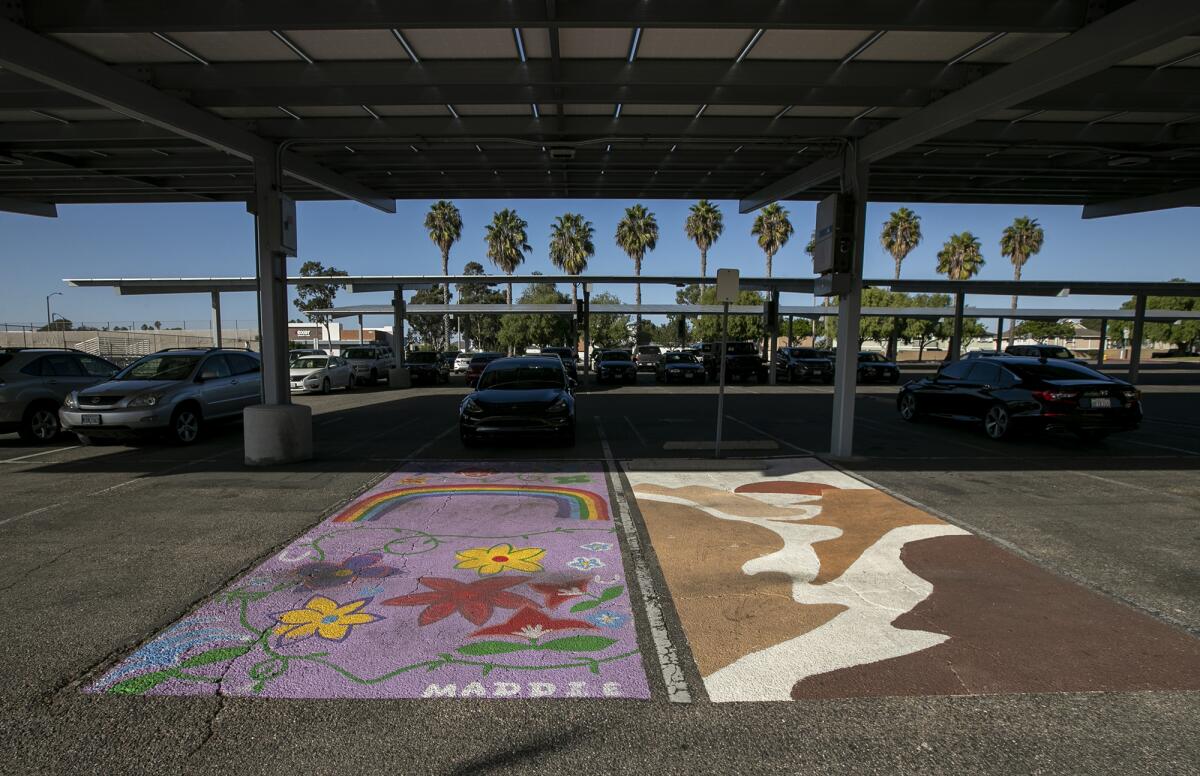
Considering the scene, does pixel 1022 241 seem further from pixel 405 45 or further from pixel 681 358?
pixel 405 45

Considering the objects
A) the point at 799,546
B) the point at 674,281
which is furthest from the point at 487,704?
the point at 674,281

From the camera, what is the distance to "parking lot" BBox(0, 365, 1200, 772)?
2721 mm

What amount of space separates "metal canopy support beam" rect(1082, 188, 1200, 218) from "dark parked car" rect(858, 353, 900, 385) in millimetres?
14112

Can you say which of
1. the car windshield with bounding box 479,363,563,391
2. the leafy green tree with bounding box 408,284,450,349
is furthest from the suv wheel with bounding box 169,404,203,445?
the leafy green tree with bounding box 408,284,450,349

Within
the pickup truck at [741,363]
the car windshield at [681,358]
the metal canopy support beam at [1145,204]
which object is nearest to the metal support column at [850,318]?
the metal canopy support beam at [1145,204]

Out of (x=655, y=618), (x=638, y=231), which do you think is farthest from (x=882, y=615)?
(x=638, y=231)

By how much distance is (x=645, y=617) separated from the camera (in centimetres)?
402

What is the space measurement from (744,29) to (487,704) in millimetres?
6488

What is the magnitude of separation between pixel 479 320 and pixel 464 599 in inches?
3176

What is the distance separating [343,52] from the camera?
6.85 m

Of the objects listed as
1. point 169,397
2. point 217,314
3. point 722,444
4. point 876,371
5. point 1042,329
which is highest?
point 1042,329

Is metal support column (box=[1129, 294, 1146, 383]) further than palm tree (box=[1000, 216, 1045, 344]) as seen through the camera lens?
No

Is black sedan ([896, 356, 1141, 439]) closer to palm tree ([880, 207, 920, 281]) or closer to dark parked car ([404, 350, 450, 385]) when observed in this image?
dark parked car ([404, 350, 450, 385])

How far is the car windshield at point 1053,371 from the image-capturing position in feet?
34.8
